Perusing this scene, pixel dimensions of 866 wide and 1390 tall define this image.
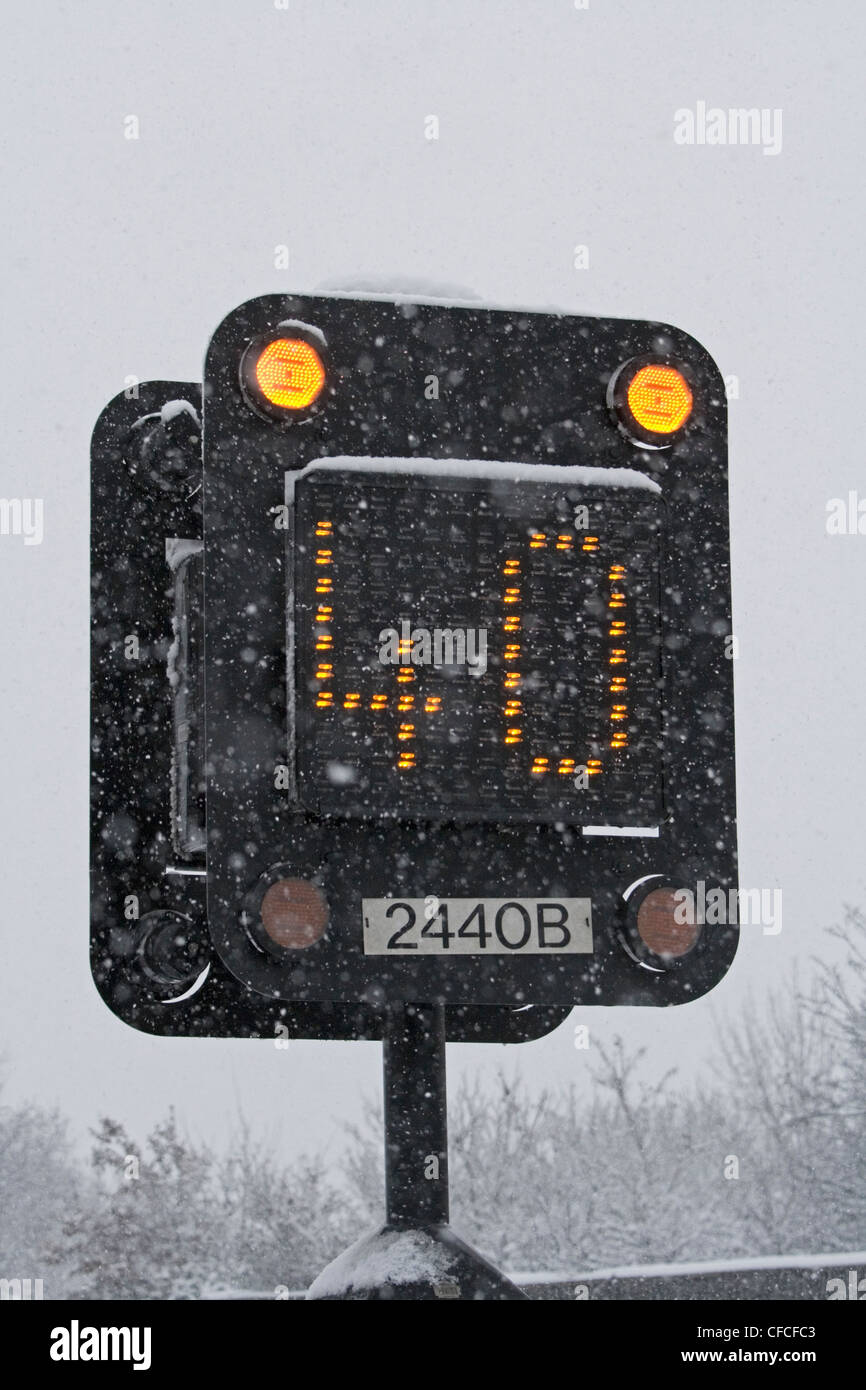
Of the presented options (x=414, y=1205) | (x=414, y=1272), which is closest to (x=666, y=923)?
(x=414, y=1205)

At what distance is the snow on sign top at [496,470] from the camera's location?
4.08 meters

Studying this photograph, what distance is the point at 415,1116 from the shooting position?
4082 millimetres

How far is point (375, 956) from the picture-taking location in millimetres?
3951

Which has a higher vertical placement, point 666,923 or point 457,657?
point 457,657

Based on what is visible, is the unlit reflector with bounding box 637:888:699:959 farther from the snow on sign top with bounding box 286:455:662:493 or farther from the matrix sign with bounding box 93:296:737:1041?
the snow on sign top with bounding box 286:455:662:493

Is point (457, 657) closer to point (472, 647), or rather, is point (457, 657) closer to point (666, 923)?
point (472, 647)

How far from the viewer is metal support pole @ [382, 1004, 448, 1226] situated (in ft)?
13.2

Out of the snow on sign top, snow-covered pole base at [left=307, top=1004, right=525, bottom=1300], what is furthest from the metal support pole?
the snow on sign top

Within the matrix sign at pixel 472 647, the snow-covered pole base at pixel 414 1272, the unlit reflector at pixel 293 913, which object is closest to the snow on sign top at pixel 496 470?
the matrix sign at pixel 472 647

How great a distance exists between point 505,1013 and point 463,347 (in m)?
1.77

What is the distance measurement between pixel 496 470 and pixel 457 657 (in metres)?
0.45

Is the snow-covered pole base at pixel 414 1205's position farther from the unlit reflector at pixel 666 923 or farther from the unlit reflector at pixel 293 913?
the unlit reflector at pixel 666 923

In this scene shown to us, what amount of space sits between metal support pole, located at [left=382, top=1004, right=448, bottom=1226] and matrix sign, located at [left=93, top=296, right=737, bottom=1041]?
13 centimetres
